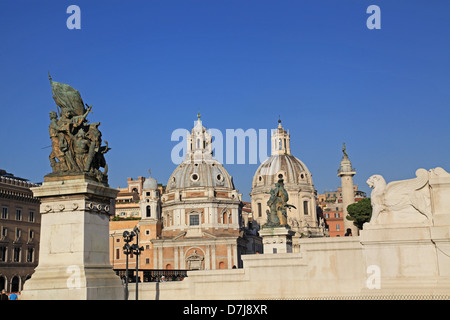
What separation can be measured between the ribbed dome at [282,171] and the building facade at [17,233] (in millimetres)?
65267

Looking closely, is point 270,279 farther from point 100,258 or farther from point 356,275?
point 100,258

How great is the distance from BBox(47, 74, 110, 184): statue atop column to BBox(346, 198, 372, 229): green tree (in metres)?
73.5

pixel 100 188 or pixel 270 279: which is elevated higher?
pixel 100 188

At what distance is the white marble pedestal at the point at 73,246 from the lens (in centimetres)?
1471

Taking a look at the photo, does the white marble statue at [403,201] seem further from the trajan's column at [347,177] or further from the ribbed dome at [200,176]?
the ribbed dome at [200,176]

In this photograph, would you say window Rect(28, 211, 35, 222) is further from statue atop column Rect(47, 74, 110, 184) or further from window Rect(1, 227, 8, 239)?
statue atop column Rect(47, 74, 110, 184)

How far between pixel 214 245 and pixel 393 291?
286 feet

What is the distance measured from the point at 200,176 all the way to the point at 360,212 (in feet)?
119

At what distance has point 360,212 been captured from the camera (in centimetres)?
8669

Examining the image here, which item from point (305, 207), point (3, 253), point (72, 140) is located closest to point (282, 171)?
point (305, 207)

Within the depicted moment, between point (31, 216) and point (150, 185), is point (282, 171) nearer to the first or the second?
point (150, 185)
